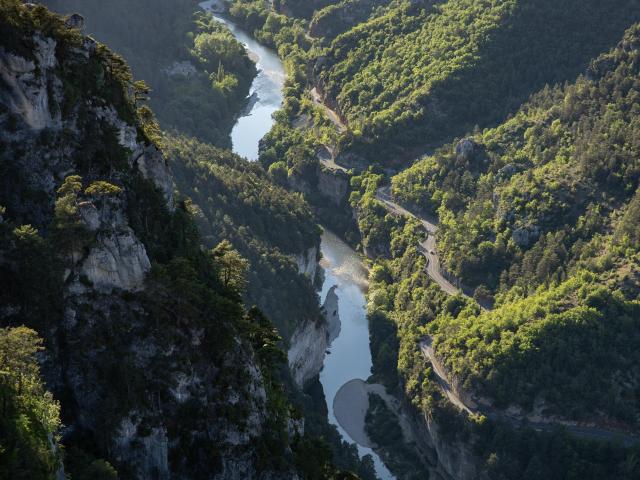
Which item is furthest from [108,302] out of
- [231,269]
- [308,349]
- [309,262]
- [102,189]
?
[309,262]

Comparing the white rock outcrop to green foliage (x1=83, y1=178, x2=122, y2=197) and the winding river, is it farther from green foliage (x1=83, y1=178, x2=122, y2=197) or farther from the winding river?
the winding river

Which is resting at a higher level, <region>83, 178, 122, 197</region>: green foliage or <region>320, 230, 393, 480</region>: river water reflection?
<region>320, 230, 393, 480</region>: river water reflection

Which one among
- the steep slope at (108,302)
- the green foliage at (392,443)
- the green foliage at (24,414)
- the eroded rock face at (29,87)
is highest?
the green foliage at (392,443)

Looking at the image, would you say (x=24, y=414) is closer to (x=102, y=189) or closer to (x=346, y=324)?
(x=102, y=189)

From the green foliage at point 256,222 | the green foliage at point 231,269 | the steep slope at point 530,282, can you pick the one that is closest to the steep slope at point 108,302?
the green foliage at point 231,269

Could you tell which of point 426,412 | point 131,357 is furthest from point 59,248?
point 426,412

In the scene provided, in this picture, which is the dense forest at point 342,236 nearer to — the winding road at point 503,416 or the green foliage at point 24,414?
the green foliage at point 24,414

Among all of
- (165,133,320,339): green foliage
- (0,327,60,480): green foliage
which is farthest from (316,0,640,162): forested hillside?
(0,327,60,480): green foliage
